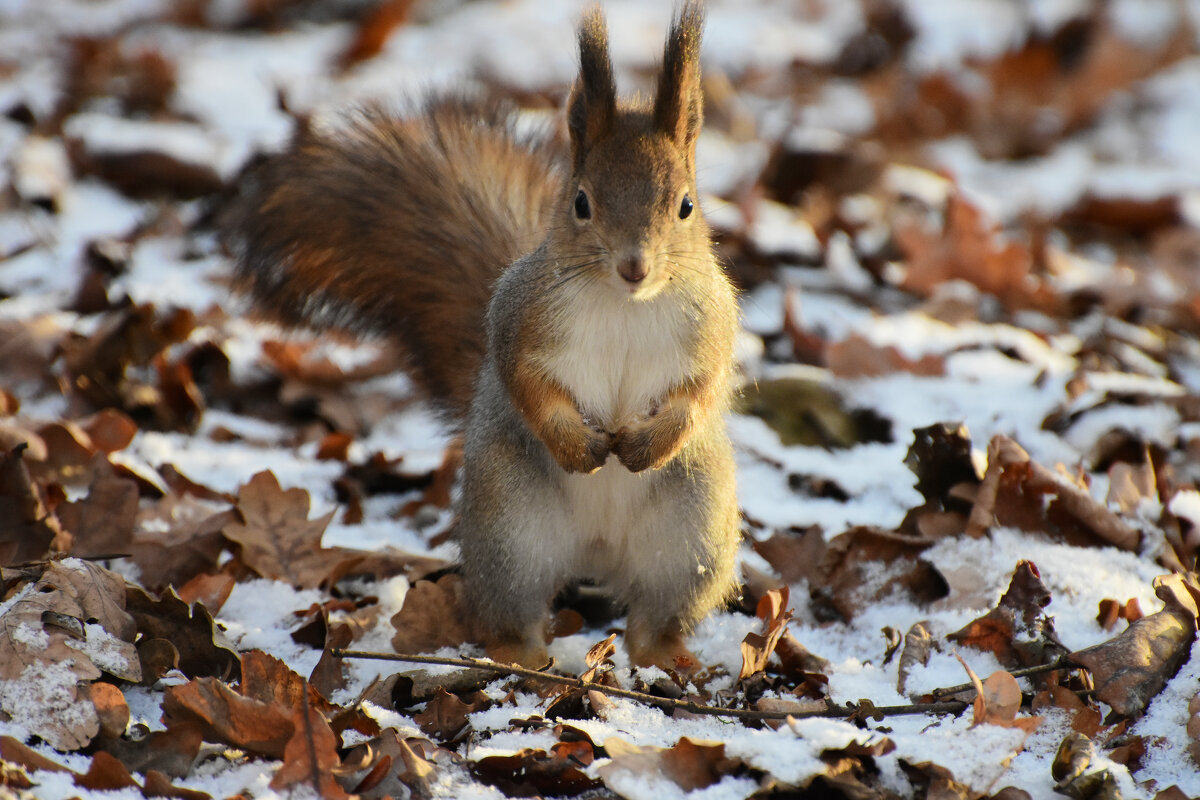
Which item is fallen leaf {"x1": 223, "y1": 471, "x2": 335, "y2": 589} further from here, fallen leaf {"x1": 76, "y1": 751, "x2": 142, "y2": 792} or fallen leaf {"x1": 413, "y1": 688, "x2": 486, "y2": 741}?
fallen leaf {"x1": 76, "y1": 751, "x2": 142, "y2": 792}

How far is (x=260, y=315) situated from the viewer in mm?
2645

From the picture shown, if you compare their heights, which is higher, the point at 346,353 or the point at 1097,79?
the point at 1097,79

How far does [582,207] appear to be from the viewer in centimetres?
198

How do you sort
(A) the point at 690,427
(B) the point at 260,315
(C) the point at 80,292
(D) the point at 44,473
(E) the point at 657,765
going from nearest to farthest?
(E) the point at 657,765
(A) the point at 690,427
(D) the point at 44,473
(B) the point at 260,315
(C) the point at 80,292

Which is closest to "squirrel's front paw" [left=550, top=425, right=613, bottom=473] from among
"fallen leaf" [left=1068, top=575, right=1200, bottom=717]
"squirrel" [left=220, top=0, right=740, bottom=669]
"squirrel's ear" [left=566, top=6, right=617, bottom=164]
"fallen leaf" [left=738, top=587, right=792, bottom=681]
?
"squirrel" [left=220, top=0, right=740, bottom=669]

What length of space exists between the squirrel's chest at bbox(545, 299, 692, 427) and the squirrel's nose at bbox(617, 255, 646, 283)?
0.14 meters

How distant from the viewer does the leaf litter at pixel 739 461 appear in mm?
1653

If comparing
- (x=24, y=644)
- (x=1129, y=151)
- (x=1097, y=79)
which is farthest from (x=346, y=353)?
(x=1097, y=79)

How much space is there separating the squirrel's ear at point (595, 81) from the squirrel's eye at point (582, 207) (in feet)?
0.28

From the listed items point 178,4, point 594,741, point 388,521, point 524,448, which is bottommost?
point 388,521

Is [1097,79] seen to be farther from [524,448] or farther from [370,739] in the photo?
[370,739]

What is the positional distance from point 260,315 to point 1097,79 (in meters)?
4.66

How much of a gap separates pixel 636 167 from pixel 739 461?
1.13m

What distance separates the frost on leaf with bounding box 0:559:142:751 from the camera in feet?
5.35
